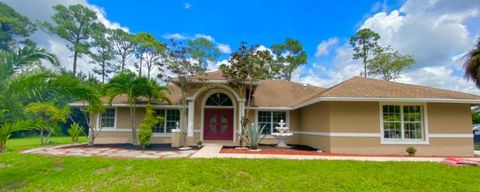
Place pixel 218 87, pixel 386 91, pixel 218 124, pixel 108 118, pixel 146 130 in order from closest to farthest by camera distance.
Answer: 1. pixel 386 91
2. pixel 146 130
3. pixel 218 87
4. pixel 218 124
5. pixel 108 118

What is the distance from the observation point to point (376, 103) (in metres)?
12.2

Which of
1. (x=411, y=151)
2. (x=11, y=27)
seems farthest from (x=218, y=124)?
(x=11, y=27)

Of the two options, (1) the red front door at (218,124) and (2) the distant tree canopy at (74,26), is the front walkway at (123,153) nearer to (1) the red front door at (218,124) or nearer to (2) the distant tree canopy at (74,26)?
Result: (1) the red front door at (218,124)

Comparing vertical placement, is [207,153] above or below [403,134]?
below

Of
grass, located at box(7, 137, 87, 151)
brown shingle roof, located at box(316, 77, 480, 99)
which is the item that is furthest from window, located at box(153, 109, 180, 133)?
brown shingle roof, located at box(316, 77, 480, 99)

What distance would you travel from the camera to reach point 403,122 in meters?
12.3

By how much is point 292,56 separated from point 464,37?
1824 cm

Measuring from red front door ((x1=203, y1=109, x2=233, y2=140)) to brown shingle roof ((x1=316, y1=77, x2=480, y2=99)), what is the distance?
536 cm

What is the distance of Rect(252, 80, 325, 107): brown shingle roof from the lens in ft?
55.5

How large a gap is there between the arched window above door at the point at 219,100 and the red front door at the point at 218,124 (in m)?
0.33

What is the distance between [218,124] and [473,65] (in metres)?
13.6

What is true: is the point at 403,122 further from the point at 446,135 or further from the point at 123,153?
the point at 123,153

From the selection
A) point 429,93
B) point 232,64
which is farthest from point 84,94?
point 429,93

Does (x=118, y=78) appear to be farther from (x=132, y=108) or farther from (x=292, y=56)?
(x=292, y=56)
